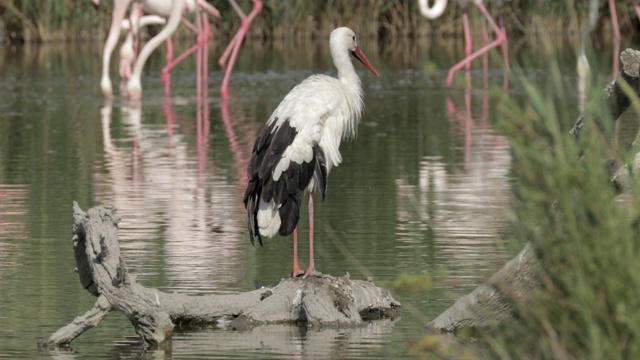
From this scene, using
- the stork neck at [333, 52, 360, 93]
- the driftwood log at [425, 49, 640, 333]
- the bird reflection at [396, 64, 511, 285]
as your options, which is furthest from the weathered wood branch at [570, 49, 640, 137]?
the stork neck at [333, 52, 360, 93]

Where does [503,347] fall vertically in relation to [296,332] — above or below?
above

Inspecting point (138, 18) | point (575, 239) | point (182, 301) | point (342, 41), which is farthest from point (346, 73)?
point (138, 18)

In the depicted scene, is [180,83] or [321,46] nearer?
[180,83]

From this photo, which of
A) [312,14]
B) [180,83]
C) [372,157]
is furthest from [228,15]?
[372,157]

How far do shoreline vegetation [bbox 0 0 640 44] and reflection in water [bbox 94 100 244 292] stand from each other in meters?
18.5

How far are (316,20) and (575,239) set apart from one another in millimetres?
34180

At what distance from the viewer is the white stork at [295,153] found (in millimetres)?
7219

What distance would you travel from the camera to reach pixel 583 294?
3773mm

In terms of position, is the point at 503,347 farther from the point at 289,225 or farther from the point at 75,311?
the point at 75,311

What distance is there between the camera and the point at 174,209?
10.7 meters

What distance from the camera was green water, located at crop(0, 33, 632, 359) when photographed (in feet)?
22.4

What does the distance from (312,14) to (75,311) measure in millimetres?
30157

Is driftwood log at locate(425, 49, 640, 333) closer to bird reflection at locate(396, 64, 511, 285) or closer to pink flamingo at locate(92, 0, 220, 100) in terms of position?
bird reflection at locate(396, 64, 511, 285)

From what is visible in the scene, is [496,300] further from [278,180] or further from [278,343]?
[278,180]
